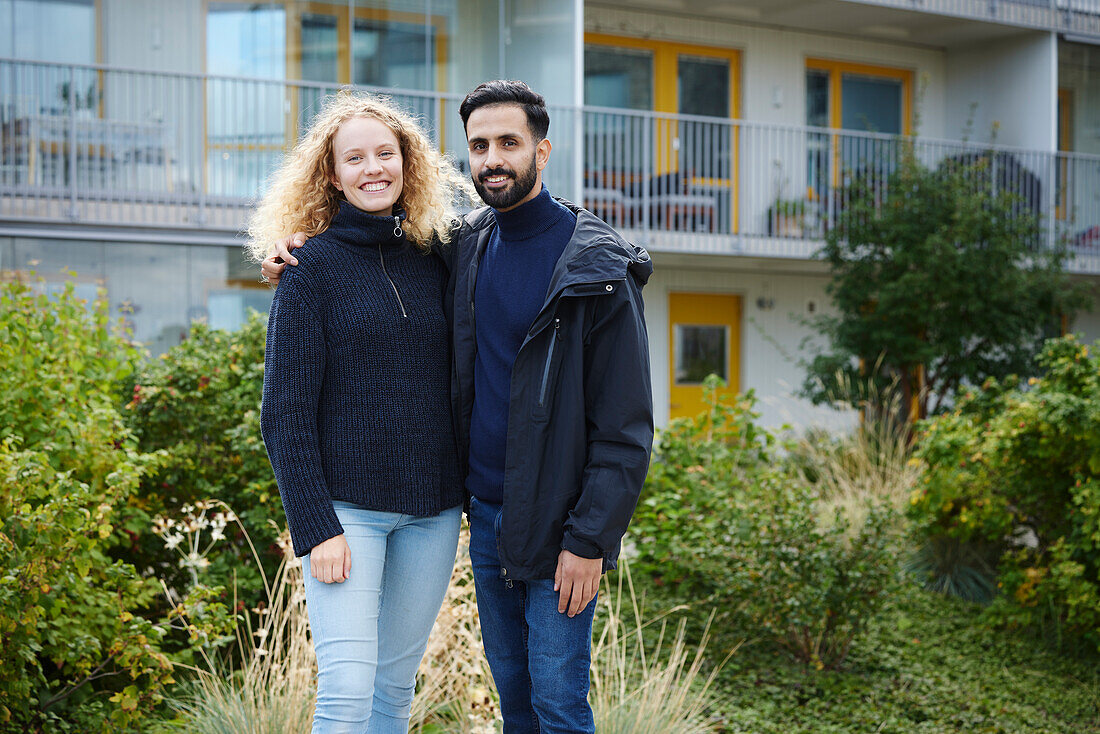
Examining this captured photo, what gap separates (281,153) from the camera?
10070mm

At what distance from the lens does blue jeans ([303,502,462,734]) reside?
8.20 ft

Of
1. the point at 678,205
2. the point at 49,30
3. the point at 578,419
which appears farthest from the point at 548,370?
the point at 49,30

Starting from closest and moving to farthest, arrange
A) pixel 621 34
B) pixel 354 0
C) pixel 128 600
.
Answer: pixel 128 600 → pixel 354 0 → pixel 621 34

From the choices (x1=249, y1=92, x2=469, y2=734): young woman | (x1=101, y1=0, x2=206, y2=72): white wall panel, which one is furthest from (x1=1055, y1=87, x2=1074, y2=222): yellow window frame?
(x1=249, y1=92, x2=469, y2=734): young woman

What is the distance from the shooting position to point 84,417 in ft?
14.0

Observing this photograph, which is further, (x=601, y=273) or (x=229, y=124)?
(x=229, y=124)

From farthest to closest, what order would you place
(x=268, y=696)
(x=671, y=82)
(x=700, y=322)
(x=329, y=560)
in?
(x=700, y=322) → (x=671, y=82) → (x=268, y=696) → (x=329, y=560)

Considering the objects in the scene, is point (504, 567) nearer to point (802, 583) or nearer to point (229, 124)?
point (802, 583)

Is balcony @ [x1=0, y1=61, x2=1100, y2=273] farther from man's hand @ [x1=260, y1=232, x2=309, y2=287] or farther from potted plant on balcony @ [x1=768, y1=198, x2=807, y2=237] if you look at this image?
man's hand @ [x1=260, y1=232, x2=309, y2=287]

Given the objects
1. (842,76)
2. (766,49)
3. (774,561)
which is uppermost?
(766,49)

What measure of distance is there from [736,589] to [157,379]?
117 inches

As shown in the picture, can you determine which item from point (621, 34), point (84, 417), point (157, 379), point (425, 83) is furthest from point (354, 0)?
point (84, 417)

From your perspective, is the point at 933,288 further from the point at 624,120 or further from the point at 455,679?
the point at 455,679

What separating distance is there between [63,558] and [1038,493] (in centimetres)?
454
